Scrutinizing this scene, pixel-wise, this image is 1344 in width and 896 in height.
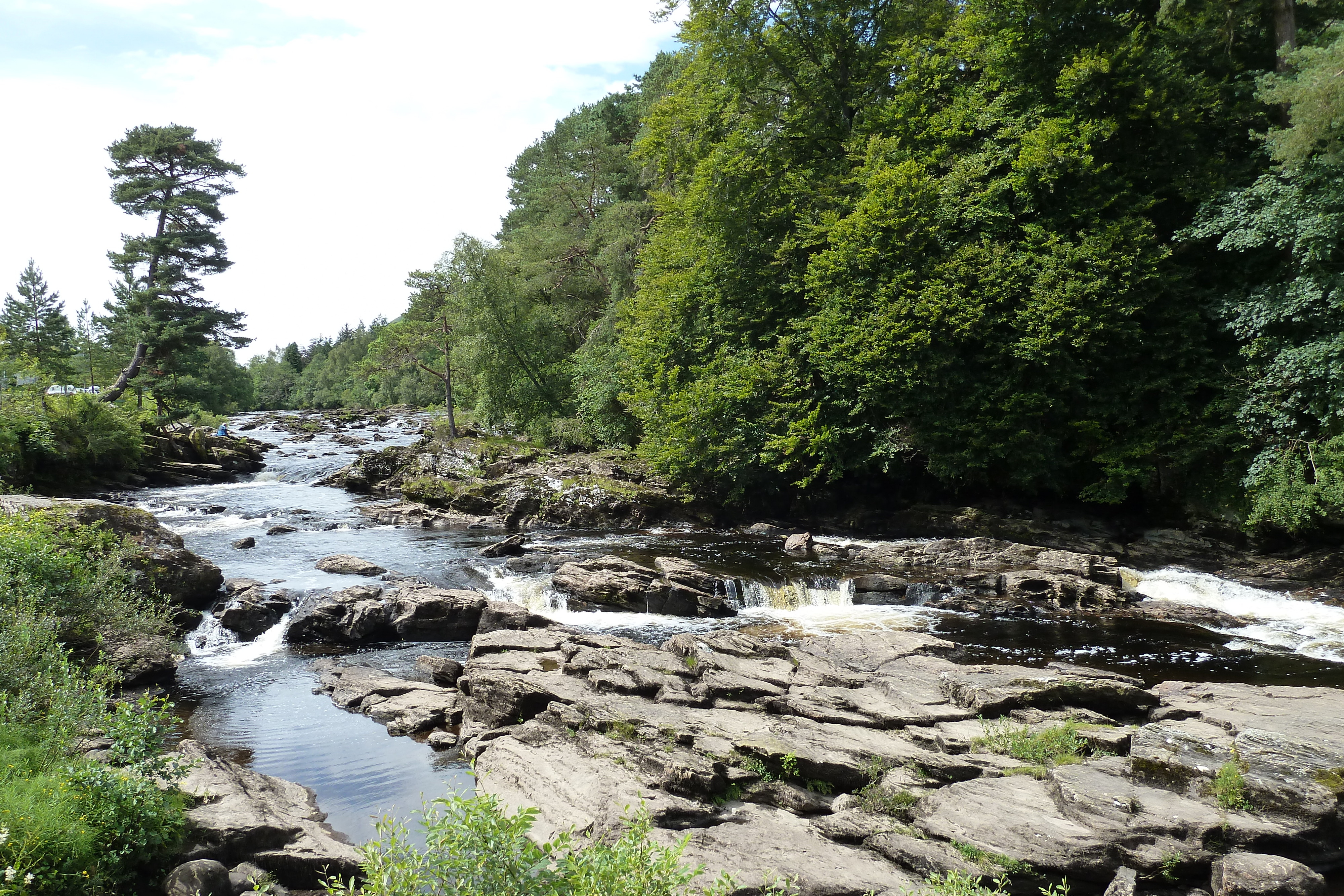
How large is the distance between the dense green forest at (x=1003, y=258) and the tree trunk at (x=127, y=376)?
26079 millimetres

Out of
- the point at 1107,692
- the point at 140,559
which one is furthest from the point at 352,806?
the point at 1107,692

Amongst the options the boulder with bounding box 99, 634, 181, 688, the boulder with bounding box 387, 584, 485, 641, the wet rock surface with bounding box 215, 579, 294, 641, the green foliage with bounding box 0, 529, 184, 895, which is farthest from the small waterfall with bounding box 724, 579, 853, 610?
the green foliage with bounding box 0, 529, 184, 895

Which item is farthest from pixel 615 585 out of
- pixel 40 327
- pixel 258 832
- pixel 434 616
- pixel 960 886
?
pixel 40 327

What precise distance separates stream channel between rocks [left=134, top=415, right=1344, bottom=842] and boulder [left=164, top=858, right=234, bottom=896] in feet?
6.24

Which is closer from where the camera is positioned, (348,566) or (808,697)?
(808,697)

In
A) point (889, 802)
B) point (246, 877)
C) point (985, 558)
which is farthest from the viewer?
point (985, 558)

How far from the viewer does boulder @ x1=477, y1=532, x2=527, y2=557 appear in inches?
806

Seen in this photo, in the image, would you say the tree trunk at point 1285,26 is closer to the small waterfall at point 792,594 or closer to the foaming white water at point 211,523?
the small waterfall at point 792,594

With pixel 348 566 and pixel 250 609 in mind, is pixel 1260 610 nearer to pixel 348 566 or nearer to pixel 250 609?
pixel 250 609

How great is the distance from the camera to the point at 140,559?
13.9 m

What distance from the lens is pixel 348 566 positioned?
60.2ft

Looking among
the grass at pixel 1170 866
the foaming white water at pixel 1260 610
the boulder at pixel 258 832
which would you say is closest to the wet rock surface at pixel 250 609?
the boulder at pixel 258 832

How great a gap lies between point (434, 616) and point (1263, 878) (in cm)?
1303

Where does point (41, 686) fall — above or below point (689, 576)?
above
